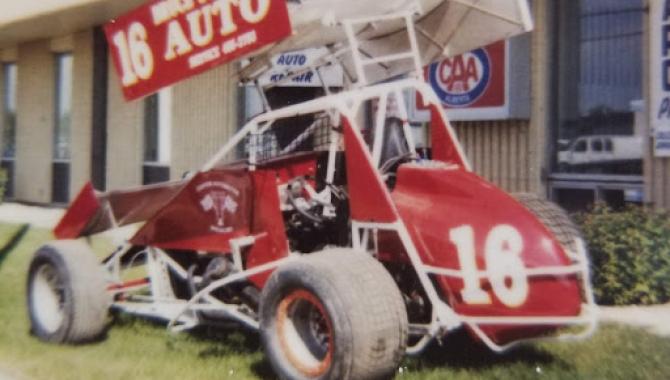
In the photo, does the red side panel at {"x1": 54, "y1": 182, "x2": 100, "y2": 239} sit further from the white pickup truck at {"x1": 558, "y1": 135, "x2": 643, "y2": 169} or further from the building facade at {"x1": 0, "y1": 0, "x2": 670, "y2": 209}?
the white pickup truck at {"x1": 558, "y1": 135, "x2": 643, "y2": 169}

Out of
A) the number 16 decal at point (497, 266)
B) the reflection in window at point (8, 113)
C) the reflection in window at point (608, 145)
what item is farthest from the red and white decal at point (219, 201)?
the reflection in window at point (8, 113)

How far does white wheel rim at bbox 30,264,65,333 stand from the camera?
6.59m

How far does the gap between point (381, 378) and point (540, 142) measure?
5749mm

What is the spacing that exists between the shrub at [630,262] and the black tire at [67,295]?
12.9ft

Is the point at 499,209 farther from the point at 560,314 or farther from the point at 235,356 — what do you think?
the point at 235,356

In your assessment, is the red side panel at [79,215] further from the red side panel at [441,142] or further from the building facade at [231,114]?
the red side panel at [441,142]

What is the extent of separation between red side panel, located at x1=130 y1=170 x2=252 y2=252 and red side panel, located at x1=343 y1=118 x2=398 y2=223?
992mm

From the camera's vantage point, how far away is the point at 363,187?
5152 mm

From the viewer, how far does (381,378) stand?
15.5ft

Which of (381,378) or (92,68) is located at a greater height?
(92,68)

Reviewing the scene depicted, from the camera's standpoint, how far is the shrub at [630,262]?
7.35 metres

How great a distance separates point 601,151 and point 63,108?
520 inches

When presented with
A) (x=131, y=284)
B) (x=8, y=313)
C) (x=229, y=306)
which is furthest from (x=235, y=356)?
(x=8, y=313)

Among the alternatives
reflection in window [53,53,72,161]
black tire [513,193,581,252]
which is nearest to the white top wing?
black tire [513,193,581,252]
